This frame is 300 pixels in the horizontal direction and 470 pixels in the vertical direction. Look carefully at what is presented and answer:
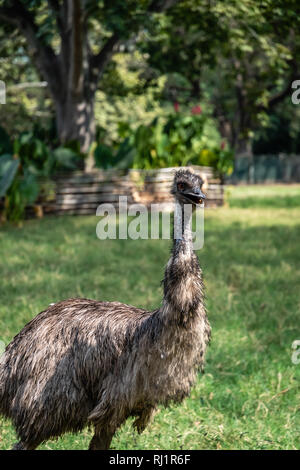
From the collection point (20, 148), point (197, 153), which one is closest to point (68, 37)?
point (20, 148)

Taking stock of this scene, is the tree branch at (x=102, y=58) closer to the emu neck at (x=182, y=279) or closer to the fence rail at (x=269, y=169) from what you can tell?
the emu neck at (x=182, y=279)

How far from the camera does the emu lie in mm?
2389

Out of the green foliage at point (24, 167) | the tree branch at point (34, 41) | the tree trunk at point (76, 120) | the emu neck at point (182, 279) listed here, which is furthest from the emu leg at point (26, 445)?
the tree trunk at point (76, 120)

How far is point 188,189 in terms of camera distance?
239 centimetres

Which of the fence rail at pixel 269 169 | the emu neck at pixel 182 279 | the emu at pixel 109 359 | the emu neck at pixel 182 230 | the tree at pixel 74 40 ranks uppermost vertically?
the tree at pixel 74 40

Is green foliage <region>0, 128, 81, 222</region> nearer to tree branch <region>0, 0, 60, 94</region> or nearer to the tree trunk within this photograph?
the tree trunk

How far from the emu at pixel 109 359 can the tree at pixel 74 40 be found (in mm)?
8867

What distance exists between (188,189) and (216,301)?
3.67m

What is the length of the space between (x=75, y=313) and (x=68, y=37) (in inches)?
436

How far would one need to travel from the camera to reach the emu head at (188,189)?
2.36 m

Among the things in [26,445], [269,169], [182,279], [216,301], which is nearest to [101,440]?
[26,445]

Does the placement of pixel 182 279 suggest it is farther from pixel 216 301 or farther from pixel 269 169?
pixel 269 169

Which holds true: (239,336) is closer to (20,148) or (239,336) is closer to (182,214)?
(182,214)

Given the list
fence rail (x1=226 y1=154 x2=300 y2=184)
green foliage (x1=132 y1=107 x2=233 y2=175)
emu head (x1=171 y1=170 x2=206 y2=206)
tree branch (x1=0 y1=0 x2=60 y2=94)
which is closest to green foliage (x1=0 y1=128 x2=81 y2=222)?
tree branch (x1=0 y1=0 x2=60 y2=94)
